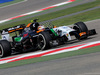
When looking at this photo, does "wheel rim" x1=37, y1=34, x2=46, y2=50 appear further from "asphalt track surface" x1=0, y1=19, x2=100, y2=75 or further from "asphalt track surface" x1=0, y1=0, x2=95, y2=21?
"asphalt track surface" x1=0, y1=0, x2=95, y2=21

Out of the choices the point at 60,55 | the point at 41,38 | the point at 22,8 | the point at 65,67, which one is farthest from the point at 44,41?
the point at 22,8

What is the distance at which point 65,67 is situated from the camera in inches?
269

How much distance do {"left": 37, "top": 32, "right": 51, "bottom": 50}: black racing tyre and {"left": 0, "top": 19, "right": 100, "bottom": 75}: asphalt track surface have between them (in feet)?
6.03

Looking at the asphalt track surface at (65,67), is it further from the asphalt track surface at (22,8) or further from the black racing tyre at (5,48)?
the asphalt track surface at (22,8)

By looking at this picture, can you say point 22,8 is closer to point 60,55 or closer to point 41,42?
point 41,42

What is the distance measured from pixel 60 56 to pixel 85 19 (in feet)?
26.4

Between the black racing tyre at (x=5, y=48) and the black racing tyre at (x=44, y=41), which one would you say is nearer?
the black racing tyre at (x=44, y=41)

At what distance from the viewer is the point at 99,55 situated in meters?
7.46

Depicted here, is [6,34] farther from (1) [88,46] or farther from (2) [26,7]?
(2) [26,7]

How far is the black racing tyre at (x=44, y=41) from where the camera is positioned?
9680 mm

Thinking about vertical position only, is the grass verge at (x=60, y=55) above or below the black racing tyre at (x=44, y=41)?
below

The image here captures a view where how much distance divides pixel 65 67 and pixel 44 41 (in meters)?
3.04

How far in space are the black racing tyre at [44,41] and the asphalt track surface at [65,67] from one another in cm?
184

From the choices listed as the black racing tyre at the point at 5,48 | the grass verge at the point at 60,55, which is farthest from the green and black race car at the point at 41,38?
the grass verge at the point at 60,55
